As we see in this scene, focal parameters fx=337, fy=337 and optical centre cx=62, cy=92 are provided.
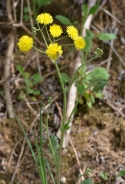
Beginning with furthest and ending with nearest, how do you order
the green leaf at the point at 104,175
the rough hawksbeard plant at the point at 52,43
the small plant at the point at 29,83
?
the small plant at the point at 29,83 < the green leaf at the point at 104,175 < the rough hawksbeard plant at the point at 52,43

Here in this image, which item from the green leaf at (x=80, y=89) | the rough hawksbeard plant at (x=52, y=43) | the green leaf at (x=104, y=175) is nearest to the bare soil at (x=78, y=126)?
the green leaf at (x=104, y=175)

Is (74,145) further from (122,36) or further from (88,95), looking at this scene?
(122,36)

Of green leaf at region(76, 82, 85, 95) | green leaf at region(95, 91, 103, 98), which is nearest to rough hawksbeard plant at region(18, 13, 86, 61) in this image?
green leaf at region(76, 82, 85, 95)

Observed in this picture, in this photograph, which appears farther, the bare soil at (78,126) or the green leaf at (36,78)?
the green leaf at (36,78)

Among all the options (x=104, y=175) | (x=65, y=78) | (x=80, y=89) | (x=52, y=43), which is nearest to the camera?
(x=52, y=43)

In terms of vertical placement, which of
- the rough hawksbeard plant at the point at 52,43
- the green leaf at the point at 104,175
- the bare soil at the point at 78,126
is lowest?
the green leaf at the point at 104,175

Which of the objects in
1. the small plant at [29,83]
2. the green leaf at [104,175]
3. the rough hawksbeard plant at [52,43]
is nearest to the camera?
the rough hawksbeard plant at [52,43]

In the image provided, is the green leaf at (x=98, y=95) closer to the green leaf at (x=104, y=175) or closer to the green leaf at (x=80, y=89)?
the green leaf at (x=80, y=89)

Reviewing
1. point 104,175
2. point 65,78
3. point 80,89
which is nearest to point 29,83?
point 65,78

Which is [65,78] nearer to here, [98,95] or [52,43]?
[98,95]

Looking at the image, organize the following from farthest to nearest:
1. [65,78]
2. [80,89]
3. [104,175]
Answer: [65,78] → [80,89] → [104,175]

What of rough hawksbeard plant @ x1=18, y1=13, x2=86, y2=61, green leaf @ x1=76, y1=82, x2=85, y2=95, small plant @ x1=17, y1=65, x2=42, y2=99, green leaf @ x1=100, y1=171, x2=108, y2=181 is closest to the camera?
rough hawksbeard plant @ x1=18, y1=13, x2=86, y2=61

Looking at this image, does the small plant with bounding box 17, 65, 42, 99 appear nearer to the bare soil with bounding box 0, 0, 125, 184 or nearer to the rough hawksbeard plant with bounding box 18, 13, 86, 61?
the bare soil with bounding box 0, 0, 125, 184
